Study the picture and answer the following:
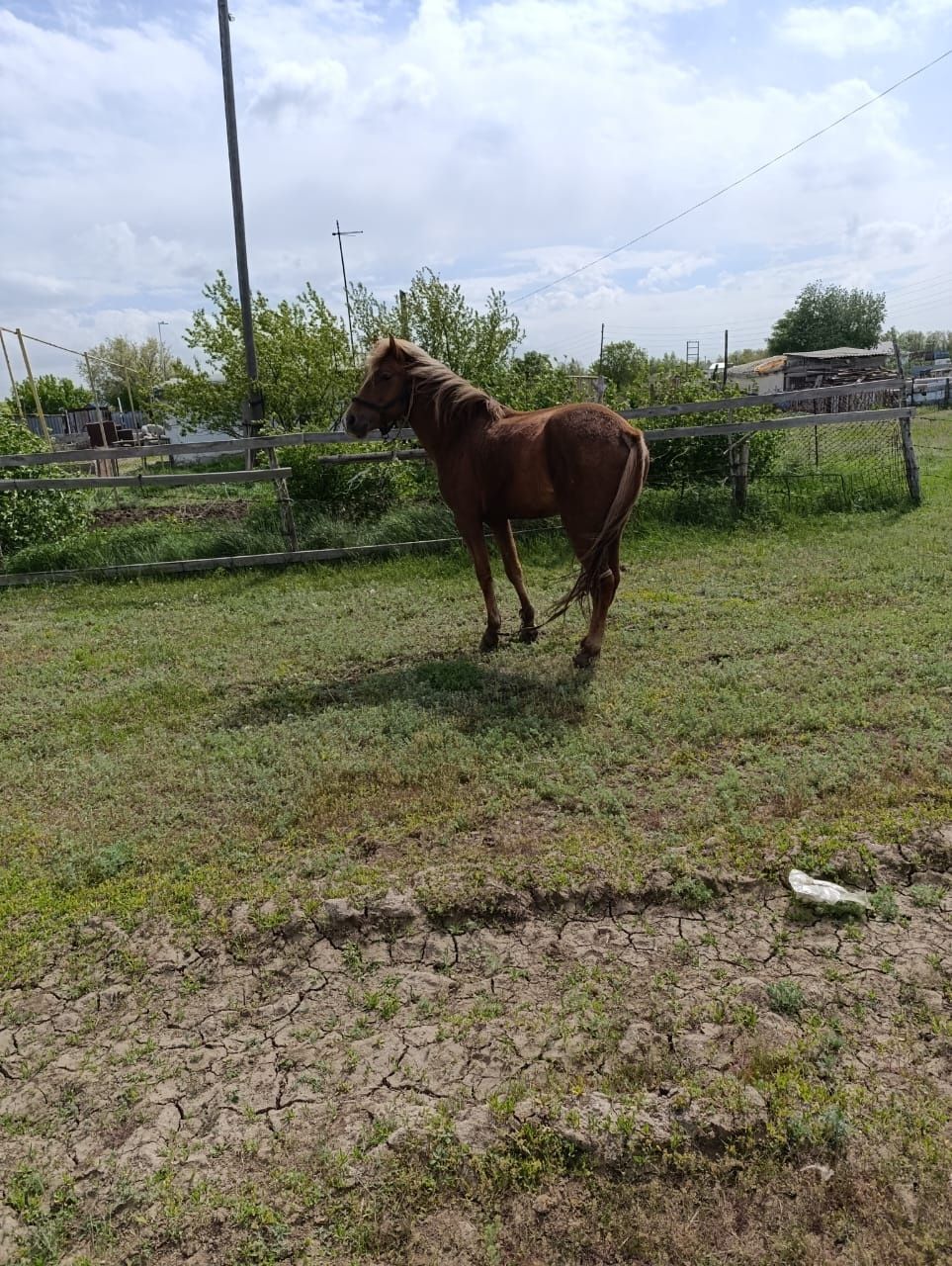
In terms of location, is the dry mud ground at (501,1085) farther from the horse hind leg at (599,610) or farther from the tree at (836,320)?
Result: the tree at (836,320)

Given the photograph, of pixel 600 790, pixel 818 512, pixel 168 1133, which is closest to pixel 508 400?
pixel 818 512

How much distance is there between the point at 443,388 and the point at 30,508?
605cm

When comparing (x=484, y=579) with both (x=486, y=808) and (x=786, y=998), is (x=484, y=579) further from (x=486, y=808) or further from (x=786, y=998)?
(x=786, y=998)

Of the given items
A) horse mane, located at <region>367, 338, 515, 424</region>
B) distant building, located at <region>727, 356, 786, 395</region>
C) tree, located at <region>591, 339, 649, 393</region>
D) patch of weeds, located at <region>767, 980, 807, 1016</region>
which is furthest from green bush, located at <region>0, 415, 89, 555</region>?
distant building, located at <region>727, 356, 786, 395</region>

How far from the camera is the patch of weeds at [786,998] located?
6.96 ft

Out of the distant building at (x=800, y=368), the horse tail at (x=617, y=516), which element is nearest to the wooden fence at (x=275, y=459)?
the horse tail at (x=617, y=516)

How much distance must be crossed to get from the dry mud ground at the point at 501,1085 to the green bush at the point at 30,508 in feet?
23.8

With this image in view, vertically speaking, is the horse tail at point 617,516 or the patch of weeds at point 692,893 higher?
the horse tail at point 617,516

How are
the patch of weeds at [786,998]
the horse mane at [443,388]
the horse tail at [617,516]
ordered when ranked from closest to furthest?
the patch of weeds at [786,998] → the horse tail at [617,516] → the horse mane at [443,388]

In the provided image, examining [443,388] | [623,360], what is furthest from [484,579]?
[623,360]

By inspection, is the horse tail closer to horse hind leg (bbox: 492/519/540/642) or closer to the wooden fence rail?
horse hind leg (bbox: 492/519/540/642)

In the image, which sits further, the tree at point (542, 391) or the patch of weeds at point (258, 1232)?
the tree at point (542, 391)

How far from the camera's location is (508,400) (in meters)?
9.67

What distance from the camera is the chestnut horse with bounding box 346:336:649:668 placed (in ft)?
15.0
